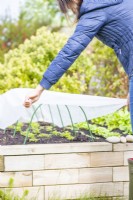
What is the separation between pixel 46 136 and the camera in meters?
4.27

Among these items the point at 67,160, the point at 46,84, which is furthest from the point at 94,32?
the point at 67,160

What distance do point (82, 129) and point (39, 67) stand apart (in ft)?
6.87

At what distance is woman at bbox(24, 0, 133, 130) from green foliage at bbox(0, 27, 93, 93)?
3040mm

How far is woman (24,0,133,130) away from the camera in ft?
10.2

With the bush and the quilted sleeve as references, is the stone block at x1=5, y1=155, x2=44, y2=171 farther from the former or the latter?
the bush

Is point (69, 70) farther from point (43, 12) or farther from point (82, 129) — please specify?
point (43, 12)

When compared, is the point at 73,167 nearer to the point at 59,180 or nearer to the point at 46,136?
the point at 59,180

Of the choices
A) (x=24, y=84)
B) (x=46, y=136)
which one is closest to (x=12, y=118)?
(x=46, y=136)

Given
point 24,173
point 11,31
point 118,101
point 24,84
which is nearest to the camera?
point 24,173

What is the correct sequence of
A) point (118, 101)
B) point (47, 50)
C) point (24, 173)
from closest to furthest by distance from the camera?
1. point (24, 173)
2. point (118, 101)
3. point (47, 50)

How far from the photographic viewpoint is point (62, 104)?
386 centimetres

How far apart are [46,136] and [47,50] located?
279 centimetres

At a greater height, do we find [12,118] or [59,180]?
[12,118]

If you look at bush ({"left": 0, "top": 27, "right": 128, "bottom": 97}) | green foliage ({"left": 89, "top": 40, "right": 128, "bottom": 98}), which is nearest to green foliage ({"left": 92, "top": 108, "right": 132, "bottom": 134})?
bush ({"left": 0, "top": 27, "right": 128, "bottom": 97})
